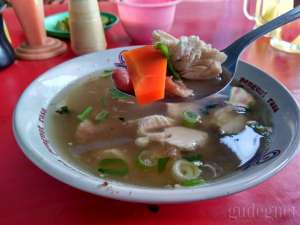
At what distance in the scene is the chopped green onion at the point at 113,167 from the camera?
684 millimetres

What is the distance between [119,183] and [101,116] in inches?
12.0

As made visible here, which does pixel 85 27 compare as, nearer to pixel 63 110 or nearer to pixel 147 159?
pixel 63 110

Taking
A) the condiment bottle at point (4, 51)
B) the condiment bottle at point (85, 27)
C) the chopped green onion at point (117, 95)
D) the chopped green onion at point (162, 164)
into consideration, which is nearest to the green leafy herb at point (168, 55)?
the chopped green onion at point (117, 95)

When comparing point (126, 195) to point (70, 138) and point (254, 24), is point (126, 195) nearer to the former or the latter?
point (70, 138)

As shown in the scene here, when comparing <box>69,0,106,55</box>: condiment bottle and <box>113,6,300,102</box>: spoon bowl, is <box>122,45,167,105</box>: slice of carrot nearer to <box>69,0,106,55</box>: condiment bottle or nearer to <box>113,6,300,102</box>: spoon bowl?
<box>113,6,300,102</box>: spoon bowl

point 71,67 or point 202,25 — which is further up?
point 71,67

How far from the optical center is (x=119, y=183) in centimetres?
59

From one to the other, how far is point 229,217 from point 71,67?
556mm

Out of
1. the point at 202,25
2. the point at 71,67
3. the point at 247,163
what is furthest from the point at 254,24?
the point at 247,163

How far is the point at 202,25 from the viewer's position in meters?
1.45

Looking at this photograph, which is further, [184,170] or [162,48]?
[162,48]

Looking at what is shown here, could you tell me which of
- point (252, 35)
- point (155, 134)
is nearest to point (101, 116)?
point (155, 134)

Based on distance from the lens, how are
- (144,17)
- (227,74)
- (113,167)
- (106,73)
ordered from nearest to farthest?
(113,167) < (227,74) < (106,73) < (144,17)

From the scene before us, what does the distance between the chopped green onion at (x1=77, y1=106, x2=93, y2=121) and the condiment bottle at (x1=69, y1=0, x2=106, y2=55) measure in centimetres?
37
